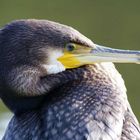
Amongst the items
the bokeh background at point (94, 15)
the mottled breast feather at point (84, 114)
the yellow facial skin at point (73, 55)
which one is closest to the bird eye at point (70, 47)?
the yellow facial skin at point (73, 55)

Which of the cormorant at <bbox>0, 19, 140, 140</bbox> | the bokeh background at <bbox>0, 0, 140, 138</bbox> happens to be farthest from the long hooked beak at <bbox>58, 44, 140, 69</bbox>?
the bokeh background at <bbox>0, 0, 140, 138</bbox>

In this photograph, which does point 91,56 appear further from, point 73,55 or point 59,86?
point 59,86

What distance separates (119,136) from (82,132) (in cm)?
19

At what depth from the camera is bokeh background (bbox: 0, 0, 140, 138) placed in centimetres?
1147

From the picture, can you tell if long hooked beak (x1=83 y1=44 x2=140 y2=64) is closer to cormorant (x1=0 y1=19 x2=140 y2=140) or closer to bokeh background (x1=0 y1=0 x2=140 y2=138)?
cormorant (x1=0 y1=19 x2=140 y2=140)

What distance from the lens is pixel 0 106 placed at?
8992 millimetres

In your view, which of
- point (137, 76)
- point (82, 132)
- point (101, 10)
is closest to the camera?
point (82, 132)

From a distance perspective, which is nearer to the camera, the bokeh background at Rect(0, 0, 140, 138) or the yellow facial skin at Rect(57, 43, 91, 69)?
the yellow facial skin at Rect(57, 43, 91, 69)

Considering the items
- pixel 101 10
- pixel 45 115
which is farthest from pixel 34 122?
pixel 101 10

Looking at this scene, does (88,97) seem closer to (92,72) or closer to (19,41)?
(92,72)

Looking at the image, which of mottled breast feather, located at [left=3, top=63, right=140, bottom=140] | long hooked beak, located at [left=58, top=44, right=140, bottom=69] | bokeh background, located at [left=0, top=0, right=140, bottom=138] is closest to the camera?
mottled breast feather, located at [left=3, top=63, right=140, bottom=140]

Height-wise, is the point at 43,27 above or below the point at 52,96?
above

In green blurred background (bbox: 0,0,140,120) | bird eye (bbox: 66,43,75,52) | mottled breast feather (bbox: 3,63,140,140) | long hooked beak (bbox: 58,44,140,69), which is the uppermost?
bird eye (bbox: 66,43,75,52)

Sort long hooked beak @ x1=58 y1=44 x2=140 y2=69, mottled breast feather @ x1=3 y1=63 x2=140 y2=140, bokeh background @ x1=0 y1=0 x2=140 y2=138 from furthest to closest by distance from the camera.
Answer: bokeh background @ x1=0 y1=0 x2=140 y2=138
long hooked beak @ x1=58 y1=44 x2=140 y2=69
mottled breast feather @ x1=3 y1=63 x2=140 y2=140
